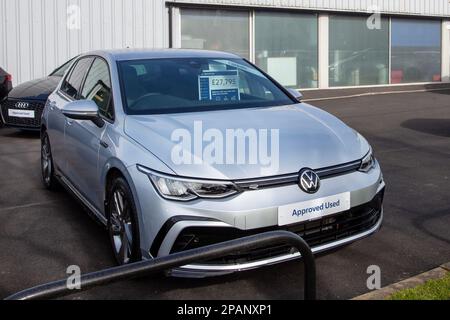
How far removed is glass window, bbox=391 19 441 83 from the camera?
64.2 feet

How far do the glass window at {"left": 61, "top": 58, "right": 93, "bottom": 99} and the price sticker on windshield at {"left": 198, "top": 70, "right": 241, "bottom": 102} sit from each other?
138 cm

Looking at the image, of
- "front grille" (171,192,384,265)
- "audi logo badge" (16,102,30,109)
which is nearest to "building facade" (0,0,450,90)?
"audi logo badge" (16,102,30,109)

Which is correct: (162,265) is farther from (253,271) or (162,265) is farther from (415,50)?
(415,50)

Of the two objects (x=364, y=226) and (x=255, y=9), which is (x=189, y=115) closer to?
(x=364, y=226)

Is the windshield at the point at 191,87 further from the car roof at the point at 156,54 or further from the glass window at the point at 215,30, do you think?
the glass window at the point at 215,30

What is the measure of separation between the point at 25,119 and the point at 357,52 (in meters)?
11.9

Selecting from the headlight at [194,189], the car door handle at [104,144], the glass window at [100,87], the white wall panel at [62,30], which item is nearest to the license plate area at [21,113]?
the white wall panel at [62,30]

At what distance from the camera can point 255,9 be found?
53.2ft

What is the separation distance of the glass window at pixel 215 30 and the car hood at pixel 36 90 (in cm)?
527

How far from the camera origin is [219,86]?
4.67m

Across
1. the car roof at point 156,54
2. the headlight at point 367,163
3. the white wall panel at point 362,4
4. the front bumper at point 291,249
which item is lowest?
the front bumper at point 291,249

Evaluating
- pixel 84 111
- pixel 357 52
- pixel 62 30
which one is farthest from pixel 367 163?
pixel 357 52

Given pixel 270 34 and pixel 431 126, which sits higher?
pixel 270 34

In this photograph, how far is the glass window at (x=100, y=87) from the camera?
177 inches
